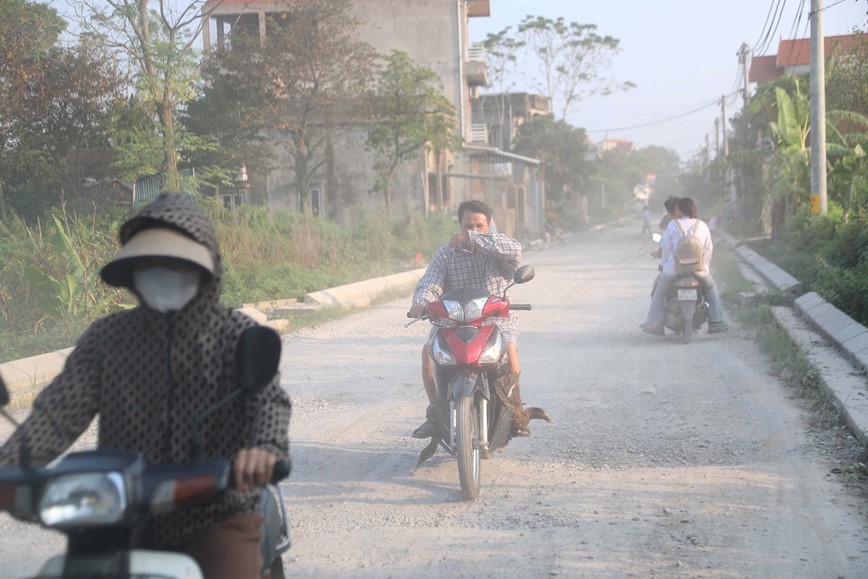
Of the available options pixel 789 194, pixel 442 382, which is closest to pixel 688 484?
pixel 442 382

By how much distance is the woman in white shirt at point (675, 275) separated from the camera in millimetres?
11180

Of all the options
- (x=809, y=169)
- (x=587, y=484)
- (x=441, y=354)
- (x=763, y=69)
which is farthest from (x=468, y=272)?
(x=763, y=69)

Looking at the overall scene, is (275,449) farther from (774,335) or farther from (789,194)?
(789,194)

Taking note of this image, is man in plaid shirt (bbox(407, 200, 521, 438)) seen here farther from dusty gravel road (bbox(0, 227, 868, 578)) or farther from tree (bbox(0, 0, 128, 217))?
tree (bbox(0, 0, 128, 217))

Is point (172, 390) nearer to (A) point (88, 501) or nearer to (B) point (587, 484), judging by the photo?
(A) point (88, 501)

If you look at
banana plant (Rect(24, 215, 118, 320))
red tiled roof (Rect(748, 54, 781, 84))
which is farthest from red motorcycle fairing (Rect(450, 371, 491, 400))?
red tiled roof (Rect(748, 54, 781, 84))

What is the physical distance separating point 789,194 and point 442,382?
19.3 meters

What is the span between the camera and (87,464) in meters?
2.07

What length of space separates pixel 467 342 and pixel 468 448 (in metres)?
0.63

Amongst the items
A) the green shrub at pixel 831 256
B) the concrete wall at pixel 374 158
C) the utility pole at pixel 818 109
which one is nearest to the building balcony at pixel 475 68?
the concrete wall at pixel 374 158

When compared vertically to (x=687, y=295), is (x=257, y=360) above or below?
above

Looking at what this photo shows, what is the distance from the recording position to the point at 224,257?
16.0m

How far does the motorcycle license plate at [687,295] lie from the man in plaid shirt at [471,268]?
17.4 feet

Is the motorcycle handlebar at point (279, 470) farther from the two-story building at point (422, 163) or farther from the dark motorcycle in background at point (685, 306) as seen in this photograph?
the two-story building at point (422, 163)
